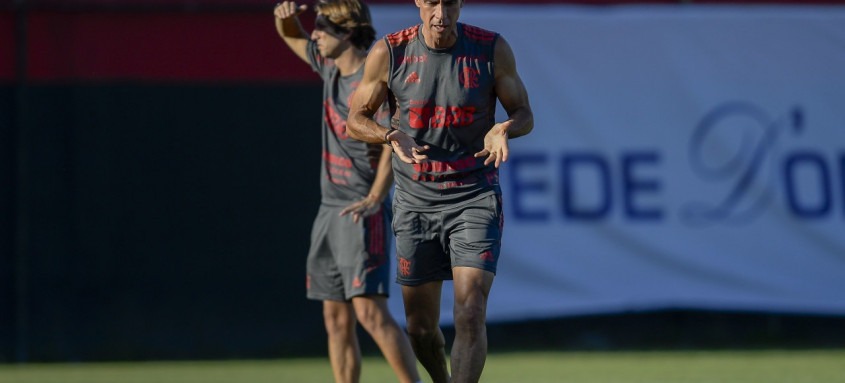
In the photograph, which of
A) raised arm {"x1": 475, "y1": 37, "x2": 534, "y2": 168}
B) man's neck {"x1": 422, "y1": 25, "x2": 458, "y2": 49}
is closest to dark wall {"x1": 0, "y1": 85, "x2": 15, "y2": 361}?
man's neck {"x1": 422, "y1": 25, "x2": 458, "y2": 49}

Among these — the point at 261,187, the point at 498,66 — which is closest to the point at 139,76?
the point at 261,187

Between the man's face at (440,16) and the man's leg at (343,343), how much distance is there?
172cm

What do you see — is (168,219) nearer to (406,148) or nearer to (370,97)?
(370,97)

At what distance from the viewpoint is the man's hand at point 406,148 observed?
5.70 meters

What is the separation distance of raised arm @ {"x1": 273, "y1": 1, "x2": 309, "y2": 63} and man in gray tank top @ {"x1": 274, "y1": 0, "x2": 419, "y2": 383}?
0.34 metres

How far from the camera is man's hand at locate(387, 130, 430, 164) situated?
18.7ft

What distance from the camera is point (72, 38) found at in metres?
9.91

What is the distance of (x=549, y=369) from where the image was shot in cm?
921

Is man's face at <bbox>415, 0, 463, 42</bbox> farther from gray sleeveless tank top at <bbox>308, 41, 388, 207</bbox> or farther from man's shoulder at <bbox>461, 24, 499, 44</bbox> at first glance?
gray sleeveless tank top at <bbox>308, 41, 388, 207</bbox>

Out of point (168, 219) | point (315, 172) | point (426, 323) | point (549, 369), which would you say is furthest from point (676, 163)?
point (426, 323)

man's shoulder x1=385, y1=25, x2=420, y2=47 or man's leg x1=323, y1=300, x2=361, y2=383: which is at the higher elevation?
man's shoulder x1=385, y1=25, x2=420, y2=47

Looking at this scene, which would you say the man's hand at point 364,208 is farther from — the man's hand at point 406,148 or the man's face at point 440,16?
the man's face at point 440,16

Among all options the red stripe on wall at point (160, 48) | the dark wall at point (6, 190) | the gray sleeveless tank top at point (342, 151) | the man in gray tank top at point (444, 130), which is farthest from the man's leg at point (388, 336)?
the dark wall at point (6, 190)

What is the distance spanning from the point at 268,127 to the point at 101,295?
1.73m
